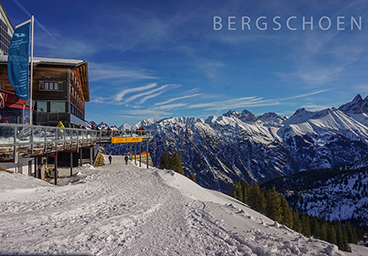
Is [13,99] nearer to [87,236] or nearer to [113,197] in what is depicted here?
[113,197]

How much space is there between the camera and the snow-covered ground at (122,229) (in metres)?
6.33

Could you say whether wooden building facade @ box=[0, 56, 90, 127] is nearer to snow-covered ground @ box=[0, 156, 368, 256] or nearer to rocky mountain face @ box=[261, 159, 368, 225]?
snow-covered ground @ box=[0, 156, 368, 256]

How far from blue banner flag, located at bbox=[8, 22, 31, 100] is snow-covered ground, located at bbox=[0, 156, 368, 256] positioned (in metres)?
7.73

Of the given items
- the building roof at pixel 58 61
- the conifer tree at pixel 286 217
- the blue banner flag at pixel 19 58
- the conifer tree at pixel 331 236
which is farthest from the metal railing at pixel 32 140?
the conifer tree at pixel 331 236

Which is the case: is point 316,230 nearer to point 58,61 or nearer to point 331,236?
point 331,236

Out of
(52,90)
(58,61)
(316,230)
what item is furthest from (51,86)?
(316,230)

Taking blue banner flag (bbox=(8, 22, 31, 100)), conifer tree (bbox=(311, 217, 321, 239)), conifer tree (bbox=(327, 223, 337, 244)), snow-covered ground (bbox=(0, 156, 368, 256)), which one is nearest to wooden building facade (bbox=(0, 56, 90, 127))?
blue banner flag (bbox=(8, 22, 31, 100))

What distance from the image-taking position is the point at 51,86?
28.0 metres

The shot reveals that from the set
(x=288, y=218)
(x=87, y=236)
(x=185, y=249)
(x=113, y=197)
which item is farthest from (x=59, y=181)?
(x=288, y=218)

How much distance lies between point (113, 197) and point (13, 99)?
1476 centimetres

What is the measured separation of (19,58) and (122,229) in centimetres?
1617

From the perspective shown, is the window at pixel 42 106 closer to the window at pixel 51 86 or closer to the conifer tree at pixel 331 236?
the window at pixel 51 86

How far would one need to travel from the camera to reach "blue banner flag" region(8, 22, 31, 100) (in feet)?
52.9

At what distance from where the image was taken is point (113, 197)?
43.4ft
